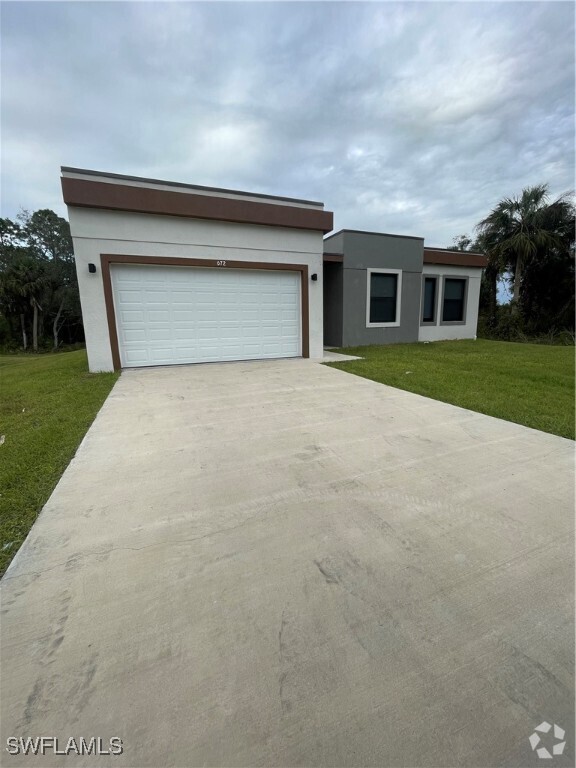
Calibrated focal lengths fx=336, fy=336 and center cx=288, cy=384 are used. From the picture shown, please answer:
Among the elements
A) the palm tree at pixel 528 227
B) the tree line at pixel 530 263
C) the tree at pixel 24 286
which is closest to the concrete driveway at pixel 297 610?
the palm tree at pixel 528 227

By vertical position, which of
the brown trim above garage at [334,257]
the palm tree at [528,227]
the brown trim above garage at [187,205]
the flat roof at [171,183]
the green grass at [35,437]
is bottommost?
the green grass at [35,437]

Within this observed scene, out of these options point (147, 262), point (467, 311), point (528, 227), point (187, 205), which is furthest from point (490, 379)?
point (528, 227)

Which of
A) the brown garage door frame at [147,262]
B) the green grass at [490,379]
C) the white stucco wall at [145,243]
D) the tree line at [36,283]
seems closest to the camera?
the green grass at [490,379]

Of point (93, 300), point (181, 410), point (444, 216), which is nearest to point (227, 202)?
point (93, 300)

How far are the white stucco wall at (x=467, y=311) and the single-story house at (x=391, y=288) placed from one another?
0.04 meters

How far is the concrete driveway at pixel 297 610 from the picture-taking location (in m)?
1.13

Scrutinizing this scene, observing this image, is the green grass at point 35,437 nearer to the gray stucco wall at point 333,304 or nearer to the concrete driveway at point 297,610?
the concrete driveway at point 297,610

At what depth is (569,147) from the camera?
10.5 meters

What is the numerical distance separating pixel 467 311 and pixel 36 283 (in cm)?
3171

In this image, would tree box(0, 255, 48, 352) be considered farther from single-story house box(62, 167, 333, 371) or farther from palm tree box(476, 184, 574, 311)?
palm tree box(476, 184, 574, 311)

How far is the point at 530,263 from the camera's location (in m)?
18.3

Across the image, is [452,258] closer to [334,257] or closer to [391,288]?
[391,288]

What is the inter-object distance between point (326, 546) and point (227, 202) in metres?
8.14

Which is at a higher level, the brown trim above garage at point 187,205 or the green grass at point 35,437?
the brown trim above garage at point 187,205
